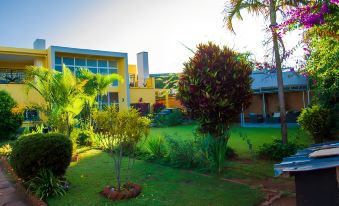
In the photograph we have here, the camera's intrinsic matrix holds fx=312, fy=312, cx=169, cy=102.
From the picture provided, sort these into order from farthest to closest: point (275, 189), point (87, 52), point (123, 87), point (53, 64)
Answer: point (123, 87), point (87, 52), point (53, 64), point (275, 189)

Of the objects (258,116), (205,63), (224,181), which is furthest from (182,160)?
(258,116)

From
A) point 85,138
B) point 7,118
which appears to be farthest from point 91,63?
point 85,138

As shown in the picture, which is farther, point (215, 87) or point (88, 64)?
point (88, 64)

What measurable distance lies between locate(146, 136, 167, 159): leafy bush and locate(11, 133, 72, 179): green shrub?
10.5ft

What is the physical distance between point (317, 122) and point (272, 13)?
416cm

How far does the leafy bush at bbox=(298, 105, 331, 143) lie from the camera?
1073 centimetres

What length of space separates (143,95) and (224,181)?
78.4 feet

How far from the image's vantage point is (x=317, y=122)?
1073 cm

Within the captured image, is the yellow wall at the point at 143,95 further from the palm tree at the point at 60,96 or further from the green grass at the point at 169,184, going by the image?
the green grass at the point at 169,184

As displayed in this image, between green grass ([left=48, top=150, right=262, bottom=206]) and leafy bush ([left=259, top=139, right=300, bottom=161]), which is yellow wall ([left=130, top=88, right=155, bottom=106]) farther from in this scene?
leafy bush ([left=259, top=139, right=300, bottom=161])

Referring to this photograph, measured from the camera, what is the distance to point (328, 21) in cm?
578

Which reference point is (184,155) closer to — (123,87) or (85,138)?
(85,138)

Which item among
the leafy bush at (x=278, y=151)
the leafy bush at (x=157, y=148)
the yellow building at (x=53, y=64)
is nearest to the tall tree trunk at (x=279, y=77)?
the leafy bush at (x=278, y=151)

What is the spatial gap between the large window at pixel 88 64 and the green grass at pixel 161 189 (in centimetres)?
1741
